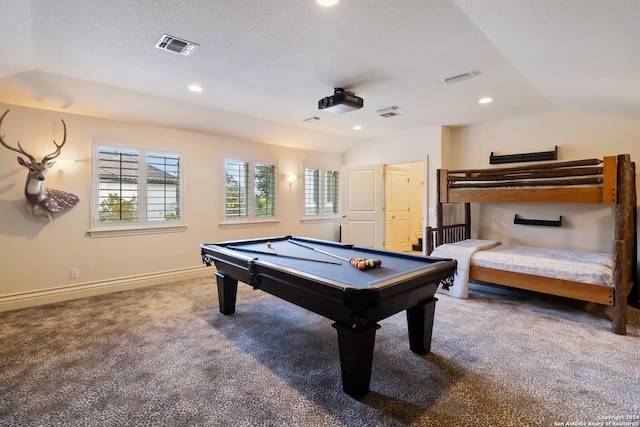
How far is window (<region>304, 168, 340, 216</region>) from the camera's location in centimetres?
668

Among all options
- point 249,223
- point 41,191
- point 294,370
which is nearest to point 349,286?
point 294,370

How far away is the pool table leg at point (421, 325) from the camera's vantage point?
250 centimetres

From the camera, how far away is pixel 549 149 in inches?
180

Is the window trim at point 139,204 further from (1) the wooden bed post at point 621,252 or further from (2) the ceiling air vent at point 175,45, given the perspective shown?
(1) the wooden bed post at point 621,252

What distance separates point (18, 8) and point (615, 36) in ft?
13.0

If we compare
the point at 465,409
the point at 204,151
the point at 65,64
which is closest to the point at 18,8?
the point at 65,64

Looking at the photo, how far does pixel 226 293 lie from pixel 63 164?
8.70 feet

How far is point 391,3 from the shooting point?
203 centimetres

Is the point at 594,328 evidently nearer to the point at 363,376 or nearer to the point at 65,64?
the point at 363,376

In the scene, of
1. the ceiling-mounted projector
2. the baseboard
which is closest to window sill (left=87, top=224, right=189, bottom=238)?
the baseboard

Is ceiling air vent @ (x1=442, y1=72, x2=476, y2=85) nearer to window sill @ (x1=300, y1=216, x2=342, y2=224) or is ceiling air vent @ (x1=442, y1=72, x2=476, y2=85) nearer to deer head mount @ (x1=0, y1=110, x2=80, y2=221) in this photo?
window sill @ (x1=300, y1=216, x2=342, y2=224)

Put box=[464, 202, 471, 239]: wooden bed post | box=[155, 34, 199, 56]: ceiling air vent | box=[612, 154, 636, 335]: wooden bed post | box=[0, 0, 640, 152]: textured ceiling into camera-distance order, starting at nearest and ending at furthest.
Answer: box=[0, 0, 640, 152]: textured ceiling → box=[155, 34, 199, 56]: ceiling air vent → box=[612, 154, 636, 335]: wooden bed post → box=[464, 202, 471, 239]: wooden bed post

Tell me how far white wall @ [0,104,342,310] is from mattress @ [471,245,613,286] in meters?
3.89

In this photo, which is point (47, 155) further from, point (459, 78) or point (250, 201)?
point (459, 78)
